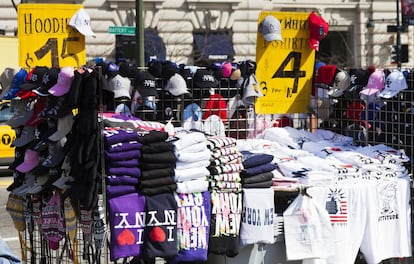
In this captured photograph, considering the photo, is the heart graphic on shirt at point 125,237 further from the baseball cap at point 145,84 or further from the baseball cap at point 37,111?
the baseball cap at point 145,84

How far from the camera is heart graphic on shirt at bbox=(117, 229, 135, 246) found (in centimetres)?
585

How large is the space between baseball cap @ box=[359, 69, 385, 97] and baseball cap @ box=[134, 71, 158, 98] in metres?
2.12

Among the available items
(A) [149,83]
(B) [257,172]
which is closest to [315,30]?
(A) [149,83]

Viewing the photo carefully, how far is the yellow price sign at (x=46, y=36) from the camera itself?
8.52m

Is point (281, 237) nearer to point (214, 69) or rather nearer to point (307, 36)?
point (214, 69)

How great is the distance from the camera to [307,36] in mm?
8625

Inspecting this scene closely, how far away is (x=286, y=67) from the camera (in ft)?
28.0

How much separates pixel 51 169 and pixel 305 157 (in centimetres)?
233

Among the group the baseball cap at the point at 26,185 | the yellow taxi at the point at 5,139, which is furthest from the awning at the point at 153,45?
the baseball cap at the point at 26,185

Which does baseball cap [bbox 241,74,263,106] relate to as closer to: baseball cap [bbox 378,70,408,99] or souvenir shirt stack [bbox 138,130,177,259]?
baseball cap [bbox 378,70,408,99]

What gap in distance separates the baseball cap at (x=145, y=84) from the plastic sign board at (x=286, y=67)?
4.63ft

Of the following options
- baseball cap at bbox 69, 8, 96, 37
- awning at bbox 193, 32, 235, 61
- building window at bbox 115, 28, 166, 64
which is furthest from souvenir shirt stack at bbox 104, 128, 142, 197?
awning at bbox 193, 32, 235, 61

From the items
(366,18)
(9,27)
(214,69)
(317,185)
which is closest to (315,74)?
(214,69)

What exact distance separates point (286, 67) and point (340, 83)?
61cm
